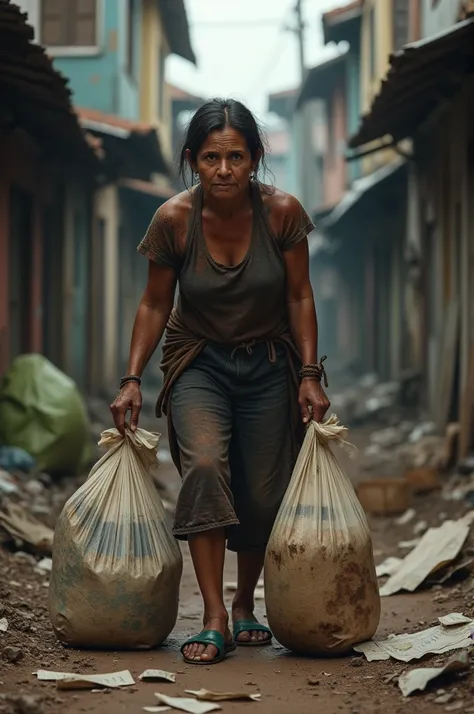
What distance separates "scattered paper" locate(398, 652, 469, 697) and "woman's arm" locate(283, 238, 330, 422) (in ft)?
3.37

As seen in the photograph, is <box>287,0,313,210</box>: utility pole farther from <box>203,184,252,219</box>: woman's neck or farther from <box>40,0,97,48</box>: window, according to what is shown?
<box>203,184,252,219</box>: woman's neck

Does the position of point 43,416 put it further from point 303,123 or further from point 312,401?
point 303,123

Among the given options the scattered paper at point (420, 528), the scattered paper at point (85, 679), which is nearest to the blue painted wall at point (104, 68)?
the scattered paper at point (420, 528)

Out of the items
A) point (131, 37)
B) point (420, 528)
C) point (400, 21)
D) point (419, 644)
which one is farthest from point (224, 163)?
point (131, 37)

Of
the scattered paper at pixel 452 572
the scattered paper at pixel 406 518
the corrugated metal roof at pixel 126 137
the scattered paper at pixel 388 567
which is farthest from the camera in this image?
the corrugated metal roof at pixel 126 137

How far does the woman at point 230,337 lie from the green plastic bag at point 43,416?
435 centimetres

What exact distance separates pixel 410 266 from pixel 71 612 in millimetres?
10205

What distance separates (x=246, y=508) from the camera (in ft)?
13.8

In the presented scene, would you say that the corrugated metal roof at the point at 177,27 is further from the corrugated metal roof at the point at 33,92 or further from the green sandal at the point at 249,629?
the green sandal at the point at 249,629

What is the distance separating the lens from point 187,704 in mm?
3301

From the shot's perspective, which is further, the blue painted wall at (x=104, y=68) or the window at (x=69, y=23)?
the blue painted wall at (x=104, y=68)

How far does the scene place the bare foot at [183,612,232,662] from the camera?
386cm

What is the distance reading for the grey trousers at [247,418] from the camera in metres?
4.11

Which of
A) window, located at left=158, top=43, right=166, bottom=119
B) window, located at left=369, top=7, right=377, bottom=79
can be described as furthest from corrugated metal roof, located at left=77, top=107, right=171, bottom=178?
window, located at left=158, top=43, right=166, bottom=119
